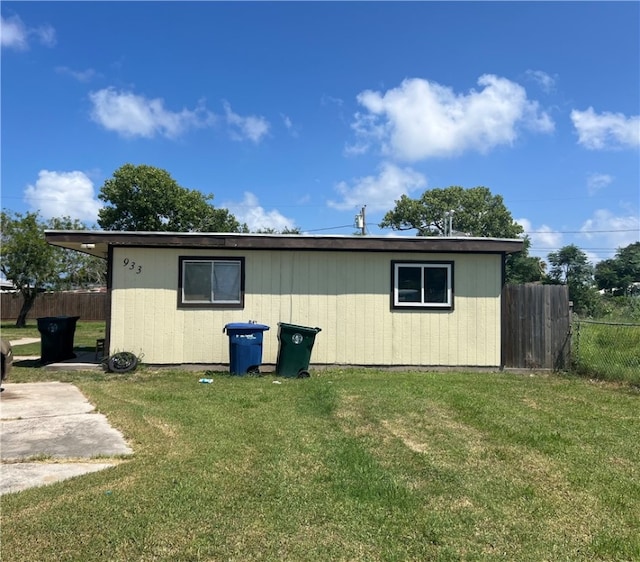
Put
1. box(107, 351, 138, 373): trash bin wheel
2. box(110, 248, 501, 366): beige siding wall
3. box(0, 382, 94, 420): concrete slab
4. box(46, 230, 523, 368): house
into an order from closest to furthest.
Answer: box(0, 382, 94, 420): concrete slab → box(107, 351, 138, 373): trash bin wheel → box(46, 230, 523, 368): house → box(110, 248, 501, 366): beige siding wall

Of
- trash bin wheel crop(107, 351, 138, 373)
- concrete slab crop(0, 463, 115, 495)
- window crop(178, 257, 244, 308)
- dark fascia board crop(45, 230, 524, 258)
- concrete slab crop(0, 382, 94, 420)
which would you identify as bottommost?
concrete slab crop(0, 463, 115, 495)

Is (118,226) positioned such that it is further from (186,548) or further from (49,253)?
(186,548)

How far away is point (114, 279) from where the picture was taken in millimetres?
9914

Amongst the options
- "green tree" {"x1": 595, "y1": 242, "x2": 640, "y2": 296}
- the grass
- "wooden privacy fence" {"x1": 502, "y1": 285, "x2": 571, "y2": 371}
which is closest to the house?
"wooden privacy fence" {"x1": 502, "y1": 285, "x2": 571, "y2": 371}

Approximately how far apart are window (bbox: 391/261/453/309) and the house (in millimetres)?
20

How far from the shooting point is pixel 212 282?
10109mm

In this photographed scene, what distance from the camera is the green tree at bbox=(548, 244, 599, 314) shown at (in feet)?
106

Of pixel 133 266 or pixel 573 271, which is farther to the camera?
pixel 573 271

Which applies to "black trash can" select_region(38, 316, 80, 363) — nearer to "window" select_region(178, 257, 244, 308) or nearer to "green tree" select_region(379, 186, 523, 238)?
"window" select_region(178, 257, 244, 308)

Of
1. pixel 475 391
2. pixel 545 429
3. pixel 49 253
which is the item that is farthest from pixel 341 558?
pixel 49 253

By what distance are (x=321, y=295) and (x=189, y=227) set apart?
23.0 m

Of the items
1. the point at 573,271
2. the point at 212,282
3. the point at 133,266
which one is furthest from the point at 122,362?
the point at 573,271

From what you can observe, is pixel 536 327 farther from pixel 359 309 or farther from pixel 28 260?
pixel 28 260

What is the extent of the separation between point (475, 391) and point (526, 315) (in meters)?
3.29
